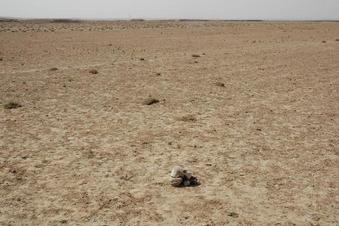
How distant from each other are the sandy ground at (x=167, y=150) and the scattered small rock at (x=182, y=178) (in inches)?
8.0

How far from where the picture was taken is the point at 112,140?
10938mm

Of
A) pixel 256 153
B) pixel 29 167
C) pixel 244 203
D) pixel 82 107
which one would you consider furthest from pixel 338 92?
pixel 29 167

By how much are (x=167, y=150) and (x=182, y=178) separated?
205 centimetres

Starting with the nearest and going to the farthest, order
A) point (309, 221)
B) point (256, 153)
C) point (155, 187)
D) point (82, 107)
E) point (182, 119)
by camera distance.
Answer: point (309, 221)
point (155, 187)
point (256, 153)
point (182, 119)
point (82, 107)

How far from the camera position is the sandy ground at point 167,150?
7316mm

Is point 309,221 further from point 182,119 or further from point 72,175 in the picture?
point 182,119

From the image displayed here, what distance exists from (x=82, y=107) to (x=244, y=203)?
824cm

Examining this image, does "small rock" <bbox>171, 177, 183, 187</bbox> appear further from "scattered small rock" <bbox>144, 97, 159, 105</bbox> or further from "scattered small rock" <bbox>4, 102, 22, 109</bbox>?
"scattered small rock" <bbox>4, 102, 22, 109</bbox>

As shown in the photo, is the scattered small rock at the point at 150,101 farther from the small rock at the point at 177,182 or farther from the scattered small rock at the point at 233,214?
the scattered small rock at the point at 233,214

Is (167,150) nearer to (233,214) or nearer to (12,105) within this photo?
(233,214)

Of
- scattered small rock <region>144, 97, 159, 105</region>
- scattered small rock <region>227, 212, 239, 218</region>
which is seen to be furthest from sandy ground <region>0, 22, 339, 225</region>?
scattered small rock <region>144, 97, 159, 105</region>

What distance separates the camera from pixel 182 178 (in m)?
8.24

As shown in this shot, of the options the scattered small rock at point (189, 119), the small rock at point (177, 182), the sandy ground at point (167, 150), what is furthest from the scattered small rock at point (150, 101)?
the small rock at point (177, 182)

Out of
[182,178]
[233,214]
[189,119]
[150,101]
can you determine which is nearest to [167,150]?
A: [182,178]
